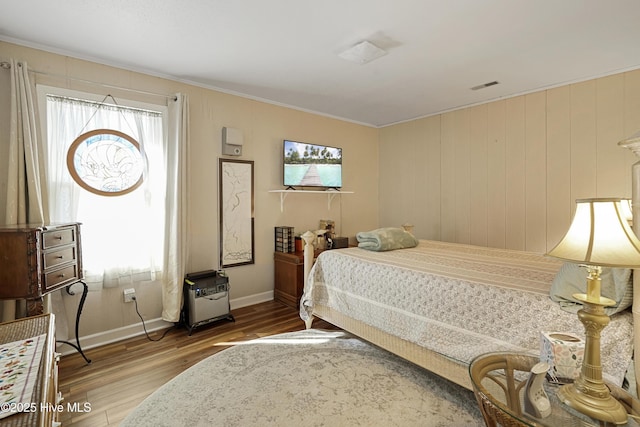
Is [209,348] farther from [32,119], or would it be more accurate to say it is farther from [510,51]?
[510,51]

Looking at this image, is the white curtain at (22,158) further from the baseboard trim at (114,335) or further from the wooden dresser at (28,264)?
the baseboard trim at (114,335)

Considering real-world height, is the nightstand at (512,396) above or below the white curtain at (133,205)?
below

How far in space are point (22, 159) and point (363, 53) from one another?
2.71 metres

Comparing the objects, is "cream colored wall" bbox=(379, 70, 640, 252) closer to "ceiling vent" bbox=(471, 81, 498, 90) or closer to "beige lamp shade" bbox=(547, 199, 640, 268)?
"ceiling vent" bbox=(471, 81, 498, 90)

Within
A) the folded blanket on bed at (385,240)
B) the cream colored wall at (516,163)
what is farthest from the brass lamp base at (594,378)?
the cream colored wall at (516,163)

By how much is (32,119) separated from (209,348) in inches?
88.7

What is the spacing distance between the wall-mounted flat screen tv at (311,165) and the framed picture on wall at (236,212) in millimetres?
526

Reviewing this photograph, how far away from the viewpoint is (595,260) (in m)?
0.96

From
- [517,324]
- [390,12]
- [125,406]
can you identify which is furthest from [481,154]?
[125,406]

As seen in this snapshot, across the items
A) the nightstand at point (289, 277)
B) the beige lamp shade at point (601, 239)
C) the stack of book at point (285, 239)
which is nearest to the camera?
the beige lamp shade at point (601, 239)

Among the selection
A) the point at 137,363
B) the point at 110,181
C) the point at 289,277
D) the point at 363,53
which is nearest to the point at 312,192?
the point at 289,277

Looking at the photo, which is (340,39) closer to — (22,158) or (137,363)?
(22,158)

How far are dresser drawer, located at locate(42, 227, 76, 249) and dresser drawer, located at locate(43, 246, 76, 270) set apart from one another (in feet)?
0.14

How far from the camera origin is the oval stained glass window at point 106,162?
255 centimetres
